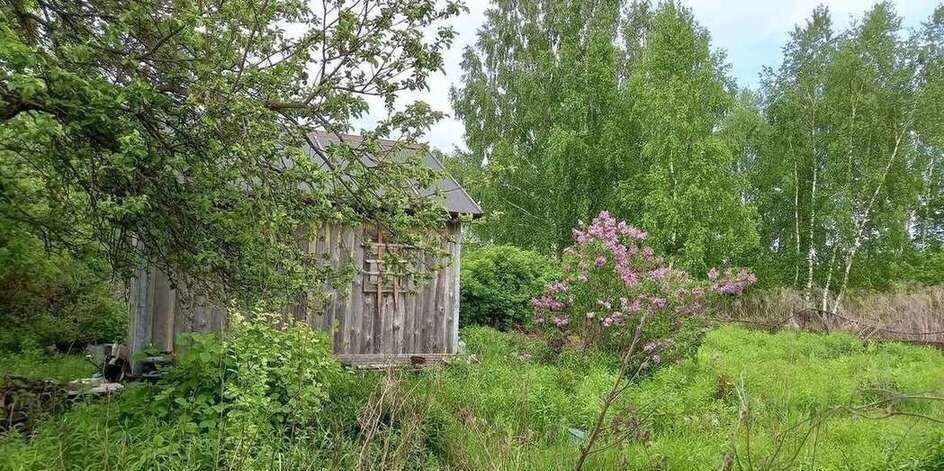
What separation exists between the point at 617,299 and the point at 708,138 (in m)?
9.13

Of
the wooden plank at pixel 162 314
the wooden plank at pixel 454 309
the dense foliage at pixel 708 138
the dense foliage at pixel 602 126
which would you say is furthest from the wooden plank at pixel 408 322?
the dense foliage at pixel 708 138

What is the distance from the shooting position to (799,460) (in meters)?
4.55

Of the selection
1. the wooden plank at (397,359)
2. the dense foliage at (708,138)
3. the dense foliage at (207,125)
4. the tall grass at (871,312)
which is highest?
the dense foliage at (708,138)

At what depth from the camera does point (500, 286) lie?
1285 centimetres

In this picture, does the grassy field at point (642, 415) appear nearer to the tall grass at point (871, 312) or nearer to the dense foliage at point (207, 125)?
the dense foliage at point (207, 125)

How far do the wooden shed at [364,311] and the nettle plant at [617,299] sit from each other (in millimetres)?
1480

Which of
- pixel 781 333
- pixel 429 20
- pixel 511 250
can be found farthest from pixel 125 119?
pixel 781 333

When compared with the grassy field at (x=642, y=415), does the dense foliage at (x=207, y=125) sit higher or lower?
higher

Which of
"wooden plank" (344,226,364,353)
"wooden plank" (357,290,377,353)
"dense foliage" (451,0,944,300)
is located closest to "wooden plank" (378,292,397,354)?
"wooden plank" (357,290,377,353)

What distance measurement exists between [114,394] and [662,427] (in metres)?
4.83

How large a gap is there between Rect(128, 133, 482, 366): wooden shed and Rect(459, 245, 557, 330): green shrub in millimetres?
3371

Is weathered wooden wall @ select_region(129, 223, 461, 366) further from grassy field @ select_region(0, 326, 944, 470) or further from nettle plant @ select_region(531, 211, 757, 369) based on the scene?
nettle plant @ select_region(531, 211, 757, 369)

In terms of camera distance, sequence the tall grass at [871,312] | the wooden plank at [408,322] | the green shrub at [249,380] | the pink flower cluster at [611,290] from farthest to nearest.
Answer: the tall grass at [871,312] < the wooden plank at [408,322] < the pink flower cluster at [611,290] < the green shrub at [249,380]

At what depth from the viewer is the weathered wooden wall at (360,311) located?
7738 millimetres
